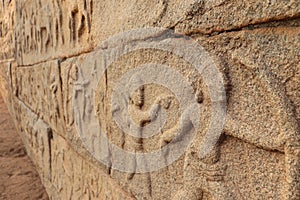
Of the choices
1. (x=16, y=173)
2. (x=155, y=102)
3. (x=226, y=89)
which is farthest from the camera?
(x=16, y=173)

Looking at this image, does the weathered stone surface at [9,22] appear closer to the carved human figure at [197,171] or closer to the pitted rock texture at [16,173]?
the pitted rock texture at [16,173]

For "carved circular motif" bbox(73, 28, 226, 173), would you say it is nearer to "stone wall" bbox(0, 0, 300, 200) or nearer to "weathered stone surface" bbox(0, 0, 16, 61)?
"stone wall" bbox(0, 0, 300, 200)

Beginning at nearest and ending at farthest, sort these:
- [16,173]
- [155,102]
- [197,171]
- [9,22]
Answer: [197,171] → [155,102] → [16,173] → [9,22]

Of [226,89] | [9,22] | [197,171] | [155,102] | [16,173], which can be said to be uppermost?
[226,89]

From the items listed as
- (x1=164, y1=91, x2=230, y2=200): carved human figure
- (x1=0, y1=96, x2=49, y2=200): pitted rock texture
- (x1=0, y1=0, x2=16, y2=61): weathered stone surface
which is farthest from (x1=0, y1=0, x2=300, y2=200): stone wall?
(x1=0, y1=0, x2=16, y2=61): weathered stone surface

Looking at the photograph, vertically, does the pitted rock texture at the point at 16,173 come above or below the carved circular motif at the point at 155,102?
below

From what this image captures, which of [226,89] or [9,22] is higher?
[226,89]

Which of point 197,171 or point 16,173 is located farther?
point 16,173

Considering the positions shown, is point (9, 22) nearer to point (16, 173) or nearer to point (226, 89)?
point (16, 173)

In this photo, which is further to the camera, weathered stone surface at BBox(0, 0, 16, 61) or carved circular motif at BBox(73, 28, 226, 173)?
weathered stone surface at BBox(0, 0, 16, 61)

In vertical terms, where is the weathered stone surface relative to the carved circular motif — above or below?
below

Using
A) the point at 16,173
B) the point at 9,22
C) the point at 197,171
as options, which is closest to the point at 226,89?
the point at 197,171

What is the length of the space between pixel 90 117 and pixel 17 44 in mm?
3076

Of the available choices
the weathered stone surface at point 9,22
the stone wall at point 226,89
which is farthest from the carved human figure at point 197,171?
the weathered stone surface at point 9,22
